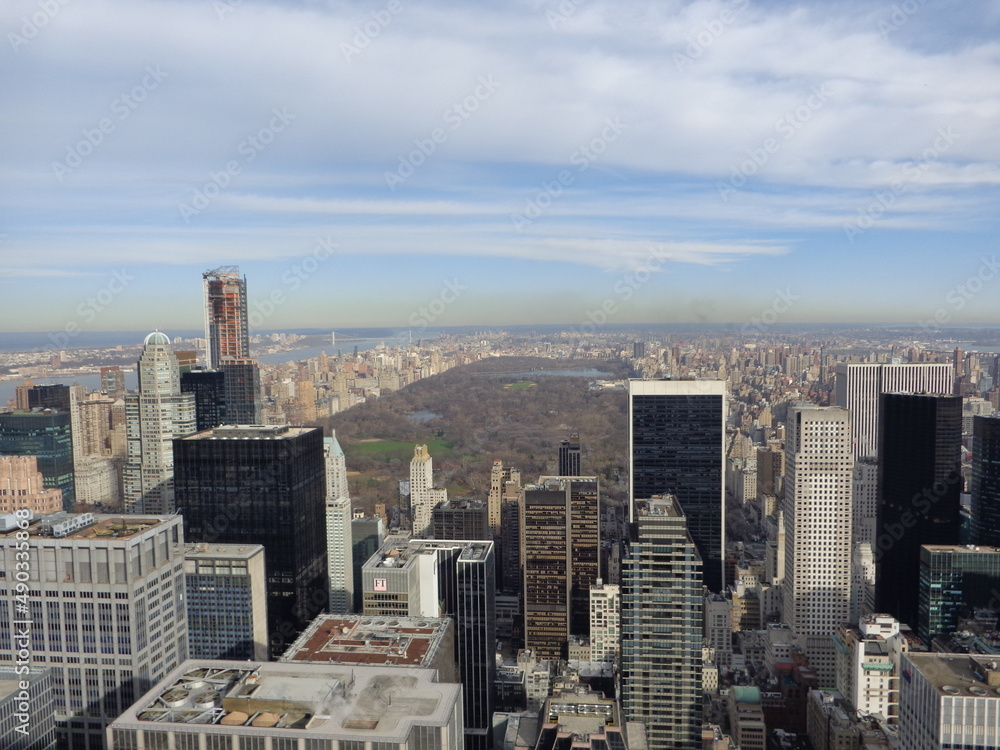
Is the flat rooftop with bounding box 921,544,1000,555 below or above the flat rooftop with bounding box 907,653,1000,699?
below

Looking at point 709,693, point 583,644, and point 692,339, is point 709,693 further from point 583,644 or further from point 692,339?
point 692,339

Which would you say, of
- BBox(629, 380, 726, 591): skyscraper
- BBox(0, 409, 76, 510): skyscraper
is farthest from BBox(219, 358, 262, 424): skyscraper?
BBox(629, 380, 726, 591): skyscraper

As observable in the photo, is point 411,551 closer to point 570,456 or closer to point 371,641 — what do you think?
point 371,641

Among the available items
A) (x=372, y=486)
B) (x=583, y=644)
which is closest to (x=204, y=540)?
(x=372, y=486)

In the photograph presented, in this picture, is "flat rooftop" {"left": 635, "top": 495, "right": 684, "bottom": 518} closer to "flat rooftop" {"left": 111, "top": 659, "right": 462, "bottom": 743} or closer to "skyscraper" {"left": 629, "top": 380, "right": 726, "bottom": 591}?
"flat rooftop" {"left": 111, "top": 659, "right": 462, "bottom": 743}

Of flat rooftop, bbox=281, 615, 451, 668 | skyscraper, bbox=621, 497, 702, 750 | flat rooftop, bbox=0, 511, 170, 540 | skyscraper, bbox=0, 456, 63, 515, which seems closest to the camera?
flat rooftop, bbox=281, 615, 451, 668

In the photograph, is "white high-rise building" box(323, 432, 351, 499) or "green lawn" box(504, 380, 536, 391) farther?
"green lawn" box(504, 380, 536, 391)
